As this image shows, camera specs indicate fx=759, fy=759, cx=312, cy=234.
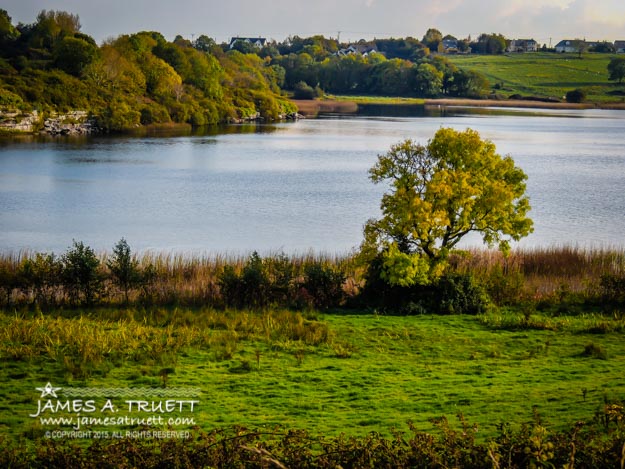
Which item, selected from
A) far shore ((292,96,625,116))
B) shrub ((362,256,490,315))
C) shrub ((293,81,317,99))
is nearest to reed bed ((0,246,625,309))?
shrub ((362,256,490,315))

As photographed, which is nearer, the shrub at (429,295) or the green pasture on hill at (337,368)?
the green pasture on hill at (337,368)

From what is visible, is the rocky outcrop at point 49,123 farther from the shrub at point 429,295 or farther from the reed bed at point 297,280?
the shrub at point 429,295

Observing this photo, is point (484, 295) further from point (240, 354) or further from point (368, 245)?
point (240, 354)

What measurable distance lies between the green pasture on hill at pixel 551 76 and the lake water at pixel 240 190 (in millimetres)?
78750

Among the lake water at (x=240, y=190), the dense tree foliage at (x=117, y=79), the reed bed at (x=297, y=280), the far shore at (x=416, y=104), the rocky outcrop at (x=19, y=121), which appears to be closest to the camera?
the reed bed at (x=297, y=280)

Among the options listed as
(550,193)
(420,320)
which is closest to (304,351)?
(420,320)

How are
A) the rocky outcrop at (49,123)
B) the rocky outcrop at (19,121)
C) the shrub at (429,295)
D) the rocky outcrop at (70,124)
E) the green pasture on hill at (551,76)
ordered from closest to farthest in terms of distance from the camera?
1. the shrub at (429,295)
2. the rocky outcrop at (19,121)
3. the rocky outcrop at (49,123)
4. the rocky outcrop at (70,124)
5. the green pasture on hill at (551,76)

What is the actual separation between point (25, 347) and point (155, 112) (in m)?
80.7

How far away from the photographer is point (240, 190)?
144 feet

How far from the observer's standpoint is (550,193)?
142 feet

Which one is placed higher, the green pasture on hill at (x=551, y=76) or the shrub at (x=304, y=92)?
the green pasture on hill at (x=551, y=76)

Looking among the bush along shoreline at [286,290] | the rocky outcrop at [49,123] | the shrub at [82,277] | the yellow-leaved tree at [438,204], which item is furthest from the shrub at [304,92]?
the shrub at [82,277]

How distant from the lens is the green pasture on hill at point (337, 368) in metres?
10.1

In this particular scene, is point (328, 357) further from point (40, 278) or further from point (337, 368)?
point (40, 278)
